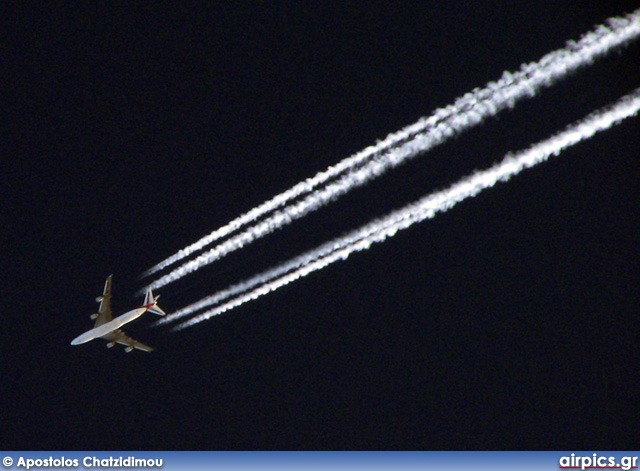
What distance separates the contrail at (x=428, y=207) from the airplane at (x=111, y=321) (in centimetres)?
477

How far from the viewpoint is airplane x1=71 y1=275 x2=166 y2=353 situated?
1619 inches

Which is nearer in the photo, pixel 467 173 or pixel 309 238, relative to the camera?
pixel 467 173

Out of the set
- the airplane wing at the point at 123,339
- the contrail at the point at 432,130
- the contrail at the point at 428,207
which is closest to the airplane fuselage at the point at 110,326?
the airplane wing at the point at 123,339

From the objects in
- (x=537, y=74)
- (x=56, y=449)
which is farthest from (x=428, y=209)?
(x=56, y=449)

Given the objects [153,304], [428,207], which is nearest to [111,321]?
[153,304]

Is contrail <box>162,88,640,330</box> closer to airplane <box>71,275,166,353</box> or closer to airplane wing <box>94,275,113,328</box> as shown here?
airplane <box>71,275,166,353</box>

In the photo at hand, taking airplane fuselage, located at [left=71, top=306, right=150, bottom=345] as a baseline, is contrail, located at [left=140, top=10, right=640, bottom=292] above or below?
above

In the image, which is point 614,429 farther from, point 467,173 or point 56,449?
point 56,449

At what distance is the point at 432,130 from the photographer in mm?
27703

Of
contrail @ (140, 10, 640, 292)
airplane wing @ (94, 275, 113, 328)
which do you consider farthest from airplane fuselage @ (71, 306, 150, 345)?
contrail @ (140, 10, 640, 292)

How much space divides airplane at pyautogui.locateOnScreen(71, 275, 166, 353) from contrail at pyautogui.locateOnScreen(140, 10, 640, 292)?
20.4 ft

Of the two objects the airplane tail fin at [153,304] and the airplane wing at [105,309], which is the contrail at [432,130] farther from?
the airplane wing at [105,309]

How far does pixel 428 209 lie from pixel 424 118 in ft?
11.6

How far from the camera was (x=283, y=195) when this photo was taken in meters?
32.7
